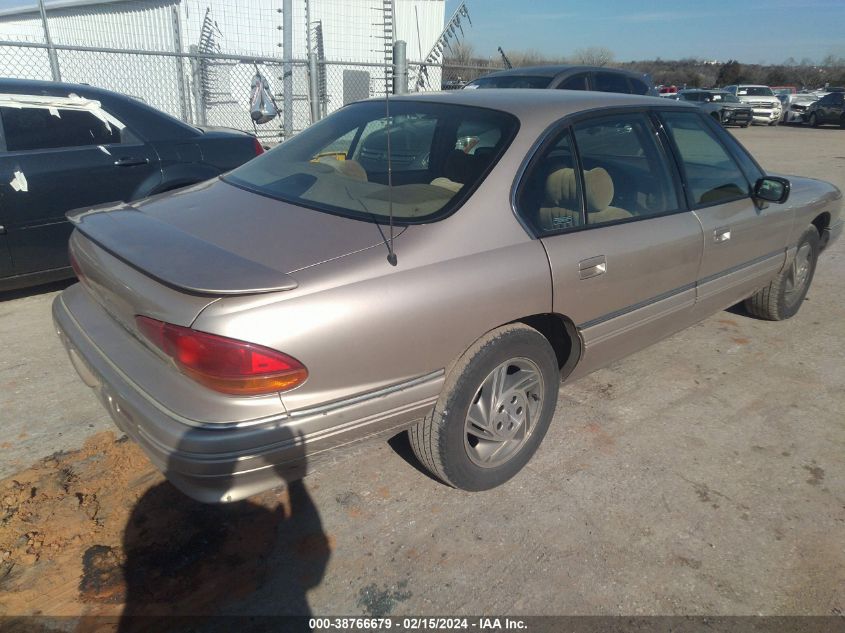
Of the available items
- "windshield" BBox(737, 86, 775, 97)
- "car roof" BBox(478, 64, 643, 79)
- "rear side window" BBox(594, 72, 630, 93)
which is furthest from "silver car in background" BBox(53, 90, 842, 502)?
"windshield" BBox(737, 86, 775, 97)

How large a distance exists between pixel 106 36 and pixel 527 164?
18.1 meters

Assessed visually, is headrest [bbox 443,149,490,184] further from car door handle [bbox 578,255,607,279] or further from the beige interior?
Result: car door handle [bbox 578,255,607,279]

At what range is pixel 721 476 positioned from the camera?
290 cm

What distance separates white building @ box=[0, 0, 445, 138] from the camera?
45.1 ft

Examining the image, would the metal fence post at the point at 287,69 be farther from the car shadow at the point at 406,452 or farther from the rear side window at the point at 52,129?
the car shadow at the point at 406,452

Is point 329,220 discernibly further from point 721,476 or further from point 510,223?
point 721,476

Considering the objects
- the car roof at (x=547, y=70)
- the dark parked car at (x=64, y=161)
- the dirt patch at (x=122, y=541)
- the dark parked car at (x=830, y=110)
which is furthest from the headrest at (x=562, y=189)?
the dark parked car at (x=830, y=110)

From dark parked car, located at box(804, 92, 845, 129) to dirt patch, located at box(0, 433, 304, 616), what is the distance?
97.5ft

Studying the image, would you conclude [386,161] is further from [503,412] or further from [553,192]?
[503,412]

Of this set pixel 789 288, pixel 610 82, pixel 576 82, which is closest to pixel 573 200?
pixel 789 288

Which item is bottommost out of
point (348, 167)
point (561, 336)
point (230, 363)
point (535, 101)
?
point (561, 336)

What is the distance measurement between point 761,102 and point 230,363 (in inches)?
1176

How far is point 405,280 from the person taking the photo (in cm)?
218

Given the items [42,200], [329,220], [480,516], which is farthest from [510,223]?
[42,200]
